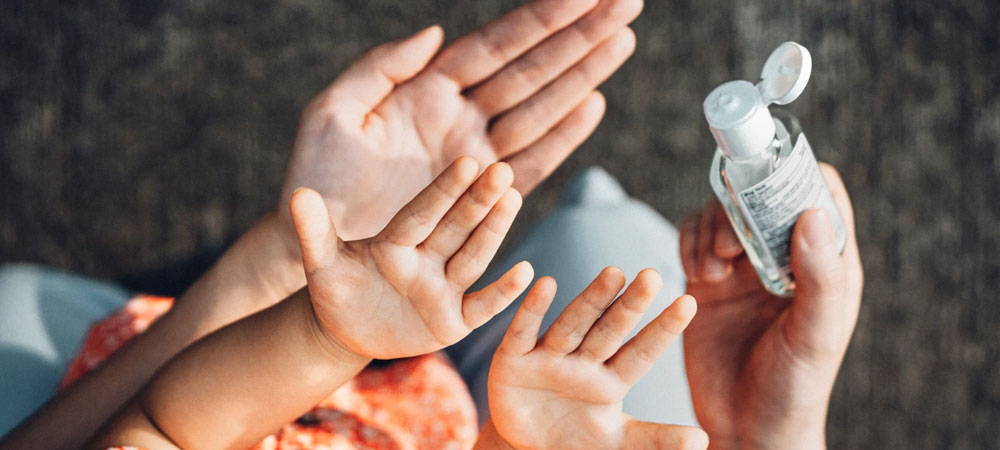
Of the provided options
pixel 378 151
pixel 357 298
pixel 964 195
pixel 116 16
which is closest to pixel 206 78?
pixel 116 16

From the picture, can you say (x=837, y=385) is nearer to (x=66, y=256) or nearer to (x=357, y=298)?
(x=357, y=298)

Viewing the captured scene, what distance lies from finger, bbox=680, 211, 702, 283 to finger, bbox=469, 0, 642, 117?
0.60 ft

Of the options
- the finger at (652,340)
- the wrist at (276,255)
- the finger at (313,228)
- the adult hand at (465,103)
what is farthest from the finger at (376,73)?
the finger at (652,340)

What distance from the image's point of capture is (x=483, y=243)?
486mm

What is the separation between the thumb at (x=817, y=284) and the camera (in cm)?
55

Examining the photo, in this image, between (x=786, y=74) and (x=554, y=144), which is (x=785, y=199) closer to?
(x=786, y=74)

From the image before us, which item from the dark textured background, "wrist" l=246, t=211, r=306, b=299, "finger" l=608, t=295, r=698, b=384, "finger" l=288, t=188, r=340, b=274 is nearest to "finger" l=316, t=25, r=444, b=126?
"wrist" l=246, t=211, r=306, b=299

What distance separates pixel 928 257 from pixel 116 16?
125cm

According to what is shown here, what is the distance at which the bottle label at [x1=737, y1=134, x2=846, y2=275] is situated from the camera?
526 millimetres

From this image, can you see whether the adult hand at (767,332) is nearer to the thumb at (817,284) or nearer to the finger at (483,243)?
the thumb at (817,284)

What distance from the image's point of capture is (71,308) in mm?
856

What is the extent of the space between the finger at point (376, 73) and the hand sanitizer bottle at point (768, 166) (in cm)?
29

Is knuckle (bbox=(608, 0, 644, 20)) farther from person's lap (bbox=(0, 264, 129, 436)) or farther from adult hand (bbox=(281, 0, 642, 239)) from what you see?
person's lap (bbox=(0, 264, 129, 436))

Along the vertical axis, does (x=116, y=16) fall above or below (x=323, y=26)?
above
